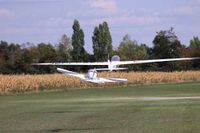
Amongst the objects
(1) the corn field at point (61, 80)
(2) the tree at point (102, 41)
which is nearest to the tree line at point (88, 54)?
(2) the tree at point (102, 41)

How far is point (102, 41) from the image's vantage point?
138500 mm

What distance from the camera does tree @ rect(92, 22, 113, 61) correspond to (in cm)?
13325

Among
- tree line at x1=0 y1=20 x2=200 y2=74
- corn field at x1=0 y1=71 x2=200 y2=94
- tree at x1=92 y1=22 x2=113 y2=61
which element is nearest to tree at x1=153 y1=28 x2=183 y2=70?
tree line at x1=0 y1=20 x2=200 y2=74

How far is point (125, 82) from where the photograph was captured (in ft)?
232

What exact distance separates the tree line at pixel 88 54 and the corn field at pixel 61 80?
21.4 meters

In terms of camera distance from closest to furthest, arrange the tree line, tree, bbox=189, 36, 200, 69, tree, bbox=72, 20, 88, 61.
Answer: the tree line, tree, bbox=189, 36, 200, 69, tree, bbox=72, 20, 88, 61

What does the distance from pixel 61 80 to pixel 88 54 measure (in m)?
65.5

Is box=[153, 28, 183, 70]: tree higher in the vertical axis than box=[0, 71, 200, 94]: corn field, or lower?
higher

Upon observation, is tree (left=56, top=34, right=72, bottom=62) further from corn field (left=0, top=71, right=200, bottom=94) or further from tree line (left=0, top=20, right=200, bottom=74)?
corn field (left=0, top=71, right=200, bottom=94)

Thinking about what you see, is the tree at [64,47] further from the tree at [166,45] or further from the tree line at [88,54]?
the tree at [166,45]

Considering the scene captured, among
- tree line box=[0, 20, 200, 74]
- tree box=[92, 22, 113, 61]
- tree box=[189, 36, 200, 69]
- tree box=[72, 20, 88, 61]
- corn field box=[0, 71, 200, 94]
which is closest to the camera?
corn field box=[0, 71, 200, 94]

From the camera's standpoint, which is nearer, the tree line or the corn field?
the corn field

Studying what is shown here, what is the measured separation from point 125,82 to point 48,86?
48.1 ft

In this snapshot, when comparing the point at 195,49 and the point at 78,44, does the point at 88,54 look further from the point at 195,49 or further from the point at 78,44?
the point at 195,49
